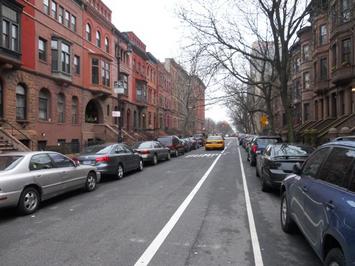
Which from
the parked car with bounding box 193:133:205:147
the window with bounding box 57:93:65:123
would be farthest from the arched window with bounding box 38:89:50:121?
the parked car with bounding box 193:133:205:147

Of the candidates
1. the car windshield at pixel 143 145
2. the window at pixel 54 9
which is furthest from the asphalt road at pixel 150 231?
the window at pixel 54 9

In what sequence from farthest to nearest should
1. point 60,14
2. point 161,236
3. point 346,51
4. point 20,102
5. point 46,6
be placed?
point 346,51
point 60,14
point 46,6
point 20,102
point 161,236

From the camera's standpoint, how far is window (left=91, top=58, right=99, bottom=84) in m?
32.6

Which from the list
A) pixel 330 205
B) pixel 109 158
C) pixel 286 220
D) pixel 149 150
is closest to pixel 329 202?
pixel 330 205

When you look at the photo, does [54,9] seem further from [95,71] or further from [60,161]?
[60,161]

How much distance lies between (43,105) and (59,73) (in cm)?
272

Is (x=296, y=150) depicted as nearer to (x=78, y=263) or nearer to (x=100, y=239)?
(x=100, y=239)

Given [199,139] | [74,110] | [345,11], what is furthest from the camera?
[199,139]

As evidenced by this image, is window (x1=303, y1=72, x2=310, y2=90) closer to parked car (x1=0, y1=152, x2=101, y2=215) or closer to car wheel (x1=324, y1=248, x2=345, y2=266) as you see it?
parked car (x1=0, y1=152, x2=101, y2=215)

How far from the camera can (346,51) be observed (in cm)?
2827

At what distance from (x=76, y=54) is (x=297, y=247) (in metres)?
27.6

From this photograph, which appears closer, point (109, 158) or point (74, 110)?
point (109, 158)

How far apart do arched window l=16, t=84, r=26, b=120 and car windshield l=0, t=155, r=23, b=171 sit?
15.1 meters

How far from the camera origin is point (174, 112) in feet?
245
